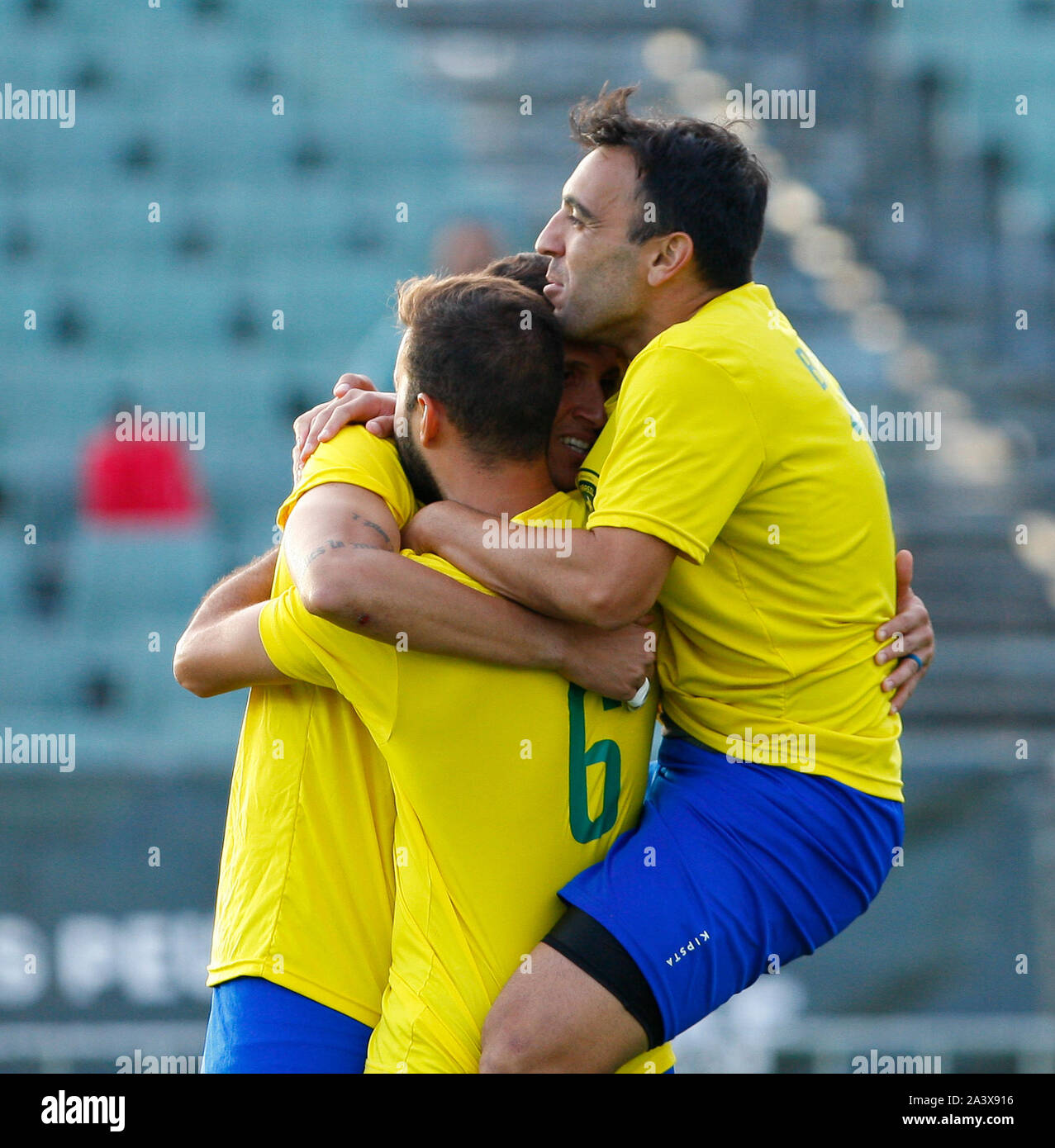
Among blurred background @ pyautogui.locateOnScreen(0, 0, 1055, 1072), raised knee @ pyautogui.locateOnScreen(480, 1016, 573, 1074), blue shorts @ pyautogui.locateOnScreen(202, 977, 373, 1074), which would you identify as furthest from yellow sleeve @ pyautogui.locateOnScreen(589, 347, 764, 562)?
blurred background @ pyautogui.locateOnScreen(0, 0, 1055, 1072)

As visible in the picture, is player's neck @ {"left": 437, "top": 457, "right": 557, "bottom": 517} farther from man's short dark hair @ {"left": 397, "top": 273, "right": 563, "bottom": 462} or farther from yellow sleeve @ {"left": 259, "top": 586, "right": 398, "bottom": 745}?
yellow sleeve @ {"left": 259, "top": 586, "right": 398, "bottom": 745}

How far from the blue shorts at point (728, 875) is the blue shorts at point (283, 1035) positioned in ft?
1.33

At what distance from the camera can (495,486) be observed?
2.05 m

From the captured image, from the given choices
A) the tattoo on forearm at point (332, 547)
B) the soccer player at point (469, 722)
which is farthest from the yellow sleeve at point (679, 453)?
the tattoo on forearm at point (332, 547)

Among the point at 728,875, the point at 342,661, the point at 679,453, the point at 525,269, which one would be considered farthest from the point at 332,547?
the point at 728,875

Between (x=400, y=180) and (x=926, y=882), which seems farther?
(x=400, y=180)

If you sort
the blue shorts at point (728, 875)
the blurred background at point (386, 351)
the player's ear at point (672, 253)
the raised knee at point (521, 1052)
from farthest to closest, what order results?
the blurred background at point (386, 351)
the player's ear at point (672, 253)
the blue shorts at point (728, 875)
the raised knee at point (521, 1052)

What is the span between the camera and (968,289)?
6.67 metres

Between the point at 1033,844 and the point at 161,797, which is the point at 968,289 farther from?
the point at 161,797

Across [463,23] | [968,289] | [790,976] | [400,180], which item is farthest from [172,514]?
[968,289]

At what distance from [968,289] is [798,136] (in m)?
1.18

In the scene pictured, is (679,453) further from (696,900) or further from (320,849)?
(320,849)

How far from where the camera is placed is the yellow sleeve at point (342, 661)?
194 cm

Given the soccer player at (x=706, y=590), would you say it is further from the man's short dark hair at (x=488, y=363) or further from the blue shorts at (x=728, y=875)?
the man's short dark hair at (x=488, y=363)
